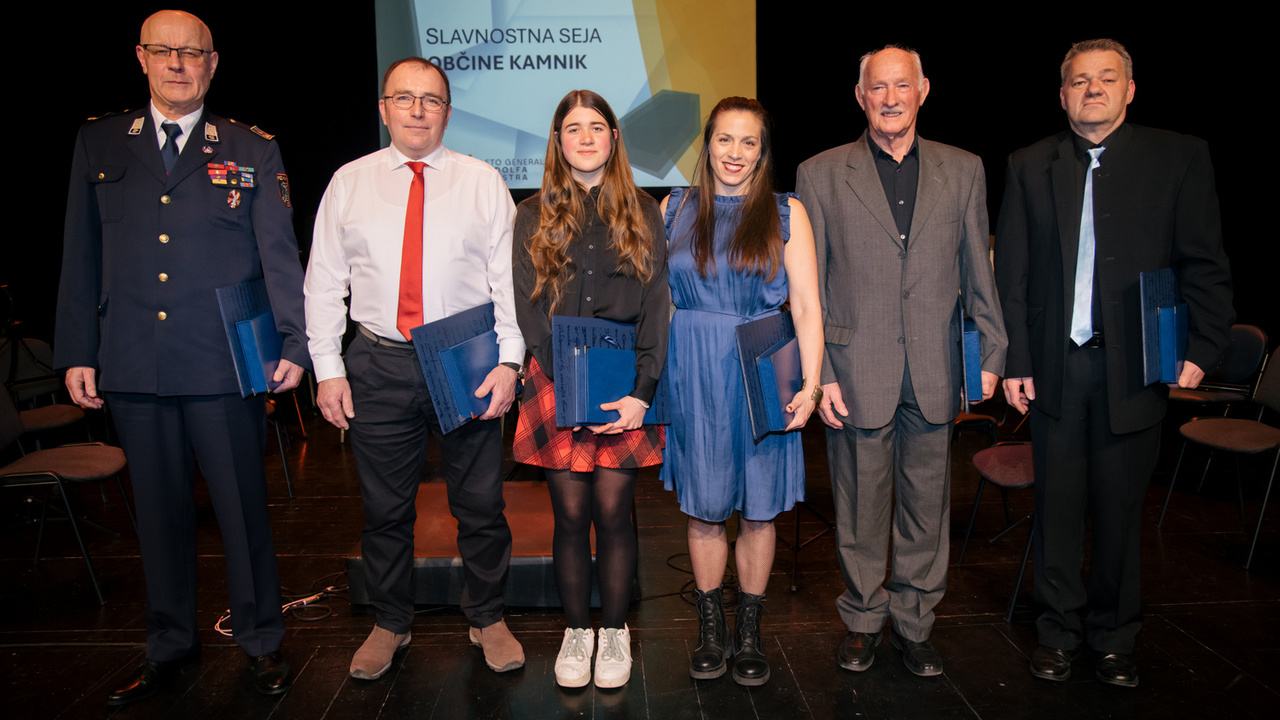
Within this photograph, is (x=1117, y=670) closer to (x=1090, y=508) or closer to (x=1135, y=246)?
(x=1090, y=508)

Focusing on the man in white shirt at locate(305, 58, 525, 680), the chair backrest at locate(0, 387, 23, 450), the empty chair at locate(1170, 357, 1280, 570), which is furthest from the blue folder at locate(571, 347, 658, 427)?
the empty chair at locate(1170, 357, 1280, 570)

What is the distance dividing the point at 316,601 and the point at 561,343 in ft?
5.24

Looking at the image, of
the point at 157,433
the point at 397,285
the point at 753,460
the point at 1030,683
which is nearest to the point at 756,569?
the point at 753,460

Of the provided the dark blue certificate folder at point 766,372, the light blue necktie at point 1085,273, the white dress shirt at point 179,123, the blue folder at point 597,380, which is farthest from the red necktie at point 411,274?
the light blue necktie at point 1085,273

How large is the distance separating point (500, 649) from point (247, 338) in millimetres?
1151

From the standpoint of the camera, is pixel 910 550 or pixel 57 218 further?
pixel 57 218

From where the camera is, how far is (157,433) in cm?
230

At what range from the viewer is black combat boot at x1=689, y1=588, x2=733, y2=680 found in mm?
2322

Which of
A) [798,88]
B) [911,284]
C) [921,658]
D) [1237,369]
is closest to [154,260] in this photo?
[911,284]

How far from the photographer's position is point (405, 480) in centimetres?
237

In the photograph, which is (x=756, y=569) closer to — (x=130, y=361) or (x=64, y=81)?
(x=130, y=361)

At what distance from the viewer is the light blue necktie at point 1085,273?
2.29 metres

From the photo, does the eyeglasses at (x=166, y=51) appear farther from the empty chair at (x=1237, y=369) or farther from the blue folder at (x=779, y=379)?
the empty chair at (x=1237, y=369)

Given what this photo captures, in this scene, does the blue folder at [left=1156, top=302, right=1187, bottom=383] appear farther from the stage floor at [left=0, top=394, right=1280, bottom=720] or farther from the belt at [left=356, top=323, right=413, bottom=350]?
the belt at [left=356, top=323, right=413, bottom=350]
